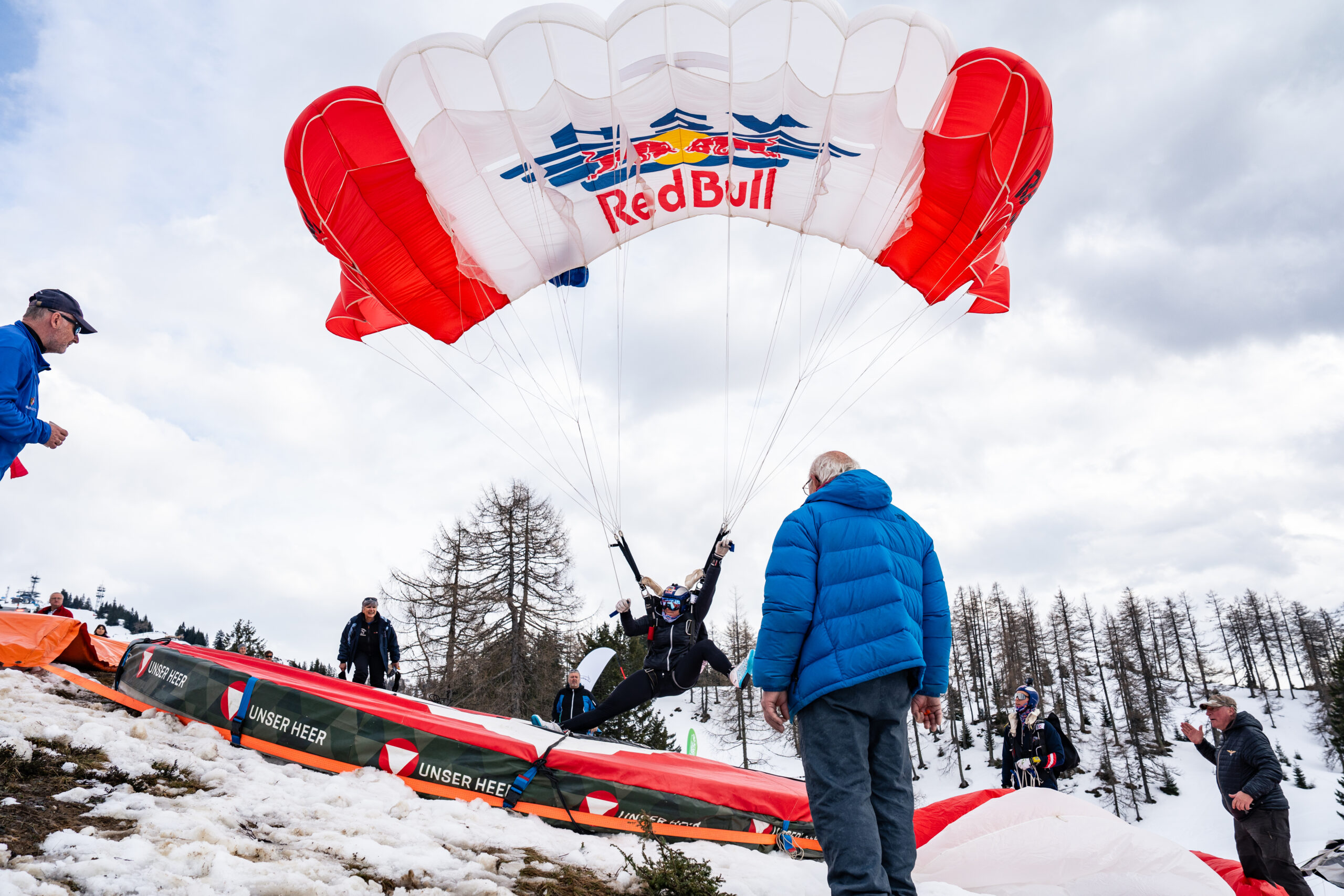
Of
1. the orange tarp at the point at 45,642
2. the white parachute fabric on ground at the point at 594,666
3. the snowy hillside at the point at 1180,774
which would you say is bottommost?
the snowy hillside at the point at 1180,774

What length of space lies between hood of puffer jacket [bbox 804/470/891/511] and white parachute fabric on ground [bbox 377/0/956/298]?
13.8ft

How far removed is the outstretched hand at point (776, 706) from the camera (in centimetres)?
238

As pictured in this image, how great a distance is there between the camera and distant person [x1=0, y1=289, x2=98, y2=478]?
295 centimetres

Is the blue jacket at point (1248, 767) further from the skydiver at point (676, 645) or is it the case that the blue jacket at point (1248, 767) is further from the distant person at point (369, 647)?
the distant person at point (369, 647)

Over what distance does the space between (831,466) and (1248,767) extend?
4227 millimetres

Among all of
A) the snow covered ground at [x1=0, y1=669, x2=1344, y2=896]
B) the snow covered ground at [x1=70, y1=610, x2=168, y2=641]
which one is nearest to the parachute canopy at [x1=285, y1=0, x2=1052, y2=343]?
the snow covered ground at [x1=70, y1=610, x2=168, y2=641]

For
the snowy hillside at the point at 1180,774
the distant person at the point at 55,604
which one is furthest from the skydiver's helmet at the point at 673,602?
the snowy hillside at the point at 1180,774

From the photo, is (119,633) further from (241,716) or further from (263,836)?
(263,836)

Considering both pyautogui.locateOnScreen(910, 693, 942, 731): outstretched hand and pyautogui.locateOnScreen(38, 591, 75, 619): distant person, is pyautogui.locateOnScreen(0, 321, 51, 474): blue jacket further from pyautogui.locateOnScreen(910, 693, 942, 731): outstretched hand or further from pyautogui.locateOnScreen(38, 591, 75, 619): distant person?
pyautogui.locateOnScreen(38, 591, 75, 619): distant person

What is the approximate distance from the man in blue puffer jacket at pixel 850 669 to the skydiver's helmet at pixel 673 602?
321 cm

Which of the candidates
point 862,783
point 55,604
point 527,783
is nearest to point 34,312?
point 527,783

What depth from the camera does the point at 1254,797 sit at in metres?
4.45

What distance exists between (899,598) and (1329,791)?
4126 cm

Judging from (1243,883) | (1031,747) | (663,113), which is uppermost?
(663,113)
